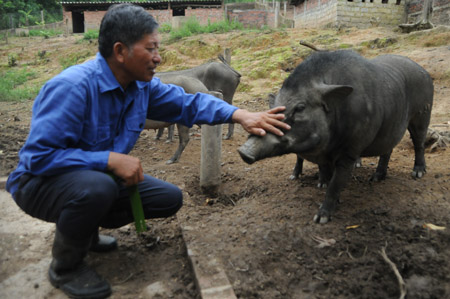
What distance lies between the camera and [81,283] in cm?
226

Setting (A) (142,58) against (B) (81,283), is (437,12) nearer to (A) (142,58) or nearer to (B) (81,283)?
(A) (142,58)

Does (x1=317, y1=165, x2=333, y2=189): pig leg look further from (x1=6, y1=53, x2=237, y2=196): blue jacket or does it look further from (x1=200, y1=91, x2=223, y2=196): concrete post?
(x1=6, y1=53, x2=237, y2=196): blue jacket

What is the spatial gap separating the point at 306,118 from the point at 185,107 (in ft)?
3.00

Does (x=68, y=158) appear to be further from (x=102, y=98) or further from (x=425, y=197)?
→ (x=425, y=197)

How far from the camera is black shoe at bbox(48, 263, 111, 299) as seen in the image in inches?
87.4

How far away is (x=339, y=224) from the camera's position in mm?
2949

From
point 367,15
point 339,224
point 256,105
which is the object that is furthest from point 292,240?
point 367,15

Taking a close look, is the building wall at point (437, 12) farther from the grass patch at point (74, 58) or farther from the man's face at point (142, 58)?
the grass patch at point (74, 58)

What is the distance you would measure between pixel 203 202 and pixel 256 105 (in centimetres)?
643

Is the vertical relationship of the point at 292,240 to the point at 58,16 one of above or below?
below

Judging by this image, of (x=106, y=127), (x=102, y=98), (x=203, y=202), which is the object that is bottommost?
(x=203, y=202)

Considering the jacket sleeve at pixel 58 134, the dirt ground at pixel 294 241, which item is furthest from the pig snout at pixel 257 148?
the jacket sleeve at pixel 58 134

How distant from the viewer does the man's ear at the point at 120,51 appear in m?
2.20

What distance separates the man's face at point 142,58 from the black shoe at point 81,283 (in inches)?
50.9
